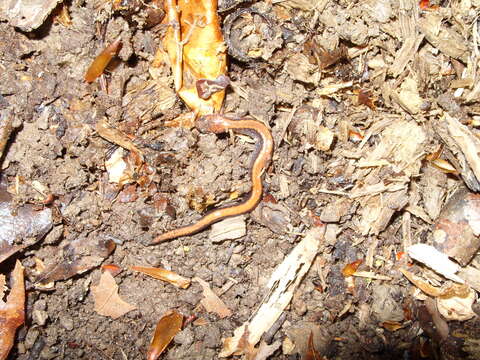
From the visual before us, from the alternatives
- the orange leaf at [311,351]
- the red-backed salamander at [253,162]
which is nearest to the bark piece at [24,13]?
the red-backed salamander at [253,162]

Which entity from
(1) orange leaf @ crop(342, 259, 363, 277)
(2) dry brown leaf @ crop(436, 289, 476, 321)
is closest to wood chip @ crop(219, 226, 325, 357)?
(1) orange leaf @ crop(342, 259, 363, 277)

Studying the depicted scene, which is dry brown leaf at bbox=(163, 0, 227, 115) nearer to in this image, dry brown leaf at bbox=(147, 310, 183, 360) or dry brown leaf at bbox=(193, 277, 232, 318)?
dry brown leaf at bbox=(193, 277, 232, 318)

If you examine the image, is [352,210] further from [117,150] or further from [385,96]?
[117,150]

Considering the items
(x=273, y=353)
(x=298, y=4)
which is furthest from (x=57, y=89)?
(x=273, y=353)

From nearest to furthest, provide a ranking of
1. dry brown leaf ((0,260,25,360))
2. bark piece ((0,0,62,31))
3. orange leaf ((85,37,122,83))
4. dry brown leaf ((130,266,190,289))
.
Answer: bark piece ((0,0,62,31)) < orange leaf ((85,37,122,83)) < dry brown leaf ((0,260,25,360)) < dry brown leaf ((130,266,190,289))

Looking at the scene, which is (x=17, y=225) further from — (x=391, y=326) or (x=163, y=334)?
(x=391, y=326)

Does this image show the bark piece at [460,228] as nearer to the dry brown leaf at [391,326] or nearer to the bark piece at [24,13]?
the dry brown leaf at [391,326]
